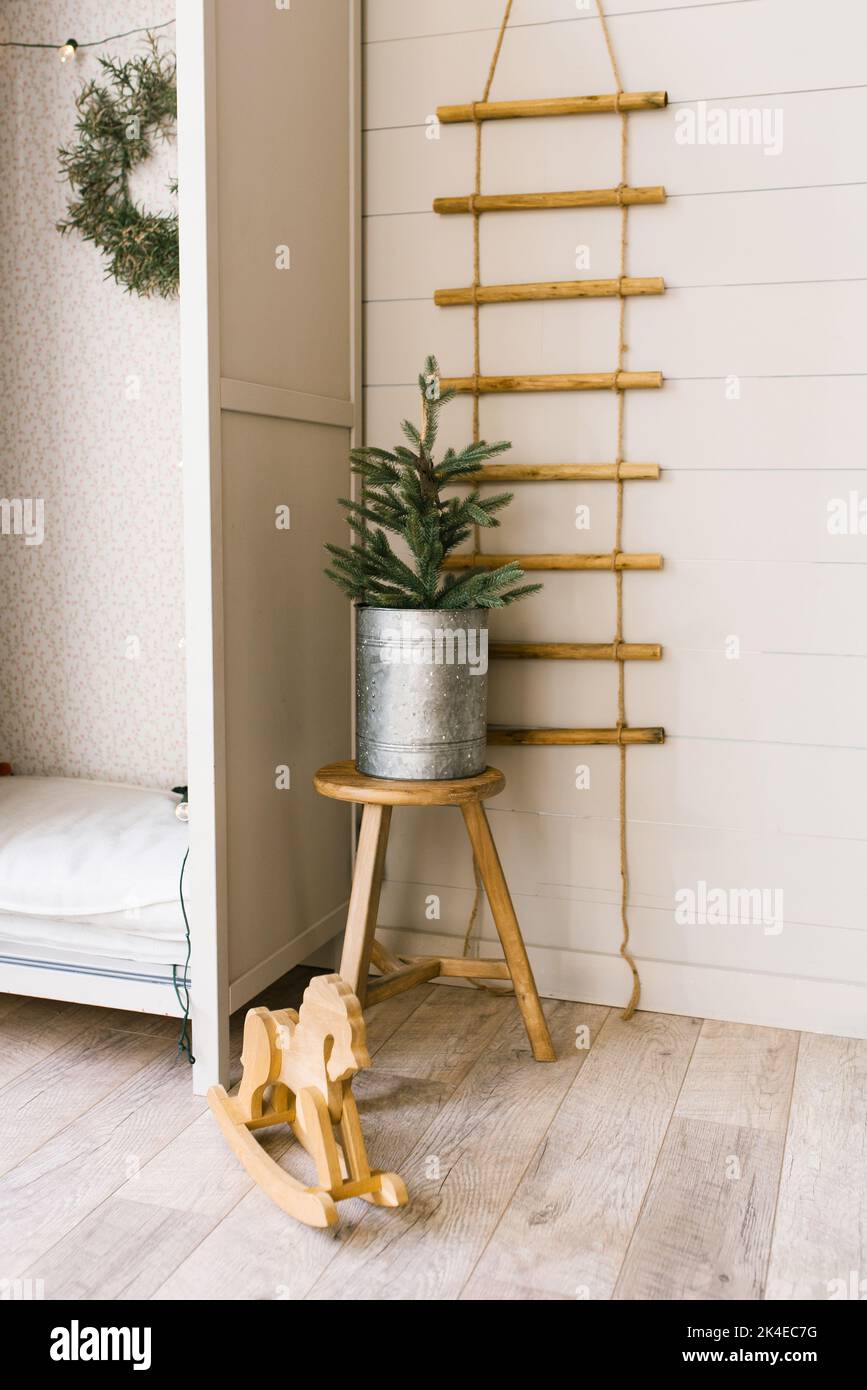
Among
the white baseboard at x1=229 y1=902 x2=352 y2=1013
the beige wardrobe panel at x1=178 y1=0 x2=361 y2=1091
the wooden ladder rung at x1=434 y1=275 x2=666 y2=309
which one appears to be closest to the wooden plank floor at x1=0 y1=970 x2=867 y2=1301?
the white baseboard at x1=229 y1=902 x2=352 y2=1013

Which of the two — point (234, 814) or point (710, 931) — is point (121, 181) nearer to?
point (234, 814)

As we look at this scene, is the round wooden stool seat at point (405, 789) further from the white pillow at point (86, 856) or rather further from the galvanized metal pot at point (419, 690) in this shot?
the white pillow at point (86, 856)

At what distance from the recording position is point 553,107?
7.98ft

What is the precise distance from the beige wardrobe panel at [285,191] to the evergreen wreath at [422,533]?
0.29 metres

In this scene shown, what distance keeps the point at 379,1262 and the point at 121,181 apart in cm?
229

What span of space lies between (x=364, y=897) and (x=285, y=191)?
1330mm

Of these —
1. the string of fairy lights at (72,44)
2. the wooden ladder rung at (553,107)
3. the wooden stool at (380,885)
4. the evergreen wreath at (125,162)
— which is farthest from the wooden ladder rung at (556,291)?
the wooden stool at (380,885)

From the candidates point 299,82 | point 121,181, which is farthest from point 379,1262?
point 121,181

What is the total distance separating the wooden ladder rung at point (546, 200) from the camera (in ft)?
7.88

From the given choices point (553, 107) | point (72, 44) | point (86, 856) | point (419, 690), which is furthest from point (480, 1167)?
point (72, 44)

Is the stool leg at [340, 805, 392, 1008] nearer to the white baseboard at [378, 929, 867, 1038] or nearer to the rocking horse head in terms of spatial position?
the rocking horse head

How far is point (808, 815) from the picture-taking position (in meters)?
2.45

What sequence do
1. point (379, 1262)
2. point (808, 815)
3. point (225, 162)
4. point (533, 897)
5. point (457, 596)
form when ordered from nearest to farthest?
point (379, 1262), point (225, 162), point (457, 596), point (808, 815), point (533, 897)

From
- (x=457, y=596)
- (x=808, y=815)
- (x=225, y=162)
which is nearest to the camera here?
(x=225, y=162)
